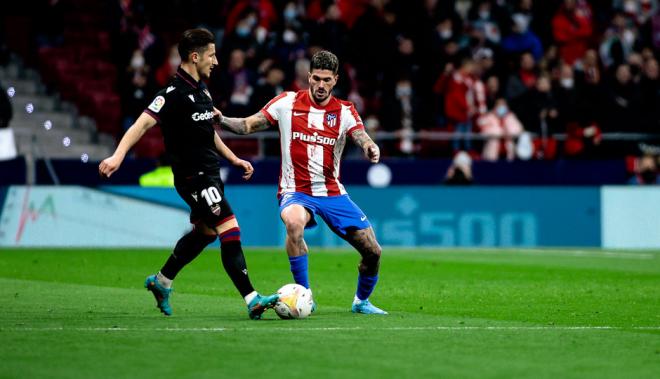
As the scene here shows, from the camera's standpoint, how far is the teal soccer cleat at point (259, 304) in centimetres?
1000

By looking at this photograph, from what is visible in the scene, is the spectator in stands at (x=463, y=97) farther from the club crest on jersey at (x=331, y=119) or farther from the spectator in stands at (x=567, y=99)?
the club crest on jersey at (x=331, y=119)

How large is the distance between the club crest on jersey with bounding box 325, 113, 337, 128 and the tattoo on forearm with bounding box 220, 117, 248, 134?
2.37ft

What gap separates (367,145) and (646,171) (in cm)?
1413

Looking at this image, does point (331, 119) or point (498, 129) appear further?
point (498, 129)

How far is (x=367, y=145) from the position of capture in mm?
10852

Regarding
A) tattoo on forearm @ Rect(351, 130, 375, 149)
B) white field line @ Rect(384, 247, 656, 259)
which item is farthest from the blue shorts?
white field line @ Rect(384, 247, 656, 259)

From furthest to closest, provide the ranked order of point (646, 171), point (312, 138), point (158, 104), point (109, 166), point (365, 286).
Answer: point (646, 171), point (312, 138), point (365, 286), point (158, 104), point (109, 166)

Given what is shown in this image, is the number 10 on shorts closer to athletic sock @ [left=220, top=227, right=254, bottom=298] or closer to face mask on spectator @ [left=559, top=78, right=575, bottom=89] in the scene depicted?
athletic sock @ [left=220, top=227, right=254, bottom=298]

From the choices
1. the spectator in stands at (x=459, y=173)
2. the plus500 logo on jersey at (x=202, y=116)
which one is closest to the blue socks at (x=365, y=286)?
the plus500 logo on jersey at (x=202, y=116)

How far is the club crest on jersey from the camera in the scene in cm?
1133

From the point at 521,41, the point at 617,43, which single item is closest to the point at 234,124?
the point at 521,41

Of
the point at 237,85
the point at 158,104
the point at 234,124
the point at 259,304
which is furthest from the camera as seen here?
the point at 237,85

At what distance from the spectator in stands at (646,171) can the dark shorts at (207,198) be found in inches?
593

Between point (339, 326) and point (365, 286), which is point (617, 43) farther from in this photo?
→ point (339, 326)
